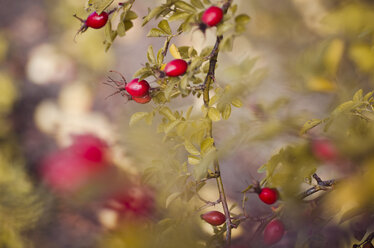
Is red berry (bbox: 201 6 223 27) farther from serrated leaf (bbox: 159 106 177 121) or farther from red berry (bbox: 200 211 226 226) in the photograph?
red berry (bbox: 200 211 226 226)

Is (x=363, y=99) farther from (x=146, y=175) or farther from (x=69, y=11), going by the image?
(x=69, y=11)

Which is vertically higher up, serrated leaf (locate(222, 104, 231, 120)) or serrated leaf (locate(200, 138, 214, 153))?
serrated leaf (locate(222, 104, 231, 120))

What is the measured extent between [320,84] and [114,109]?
1004 millimetres

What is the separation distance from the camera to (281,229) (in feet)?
1.34

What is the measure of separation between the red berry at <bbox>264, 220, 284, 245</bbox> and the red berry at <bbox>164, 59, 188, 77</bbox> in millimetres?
219

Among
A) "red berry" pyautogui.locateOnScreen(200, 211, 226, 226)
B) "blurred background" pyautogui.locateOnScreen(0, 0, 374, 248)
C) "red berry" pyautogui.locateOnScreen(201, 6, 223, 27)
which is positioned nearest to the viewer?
"red berry" pyautogui.locateOnScreen(201, 6, 223, 27)

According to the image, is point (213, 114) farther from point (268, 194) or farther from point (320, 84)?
point (320, 84)

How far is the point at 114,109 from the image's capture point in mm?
1384

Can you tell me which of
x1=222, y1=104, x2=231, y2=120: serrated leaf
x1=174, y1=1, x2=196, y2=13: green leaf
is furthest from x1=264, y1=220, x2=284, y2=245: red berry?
x1=174, y1=1, x2=196, y2=13: green leaf

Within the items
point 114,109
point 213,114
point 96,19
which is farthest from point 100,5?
point 114,109

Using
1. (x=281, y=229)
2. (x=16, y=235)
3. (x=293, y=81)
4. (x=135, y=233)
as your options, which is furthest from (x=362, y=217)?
(x=16, y=235)

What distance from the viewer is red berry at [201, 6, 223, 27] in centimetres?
29

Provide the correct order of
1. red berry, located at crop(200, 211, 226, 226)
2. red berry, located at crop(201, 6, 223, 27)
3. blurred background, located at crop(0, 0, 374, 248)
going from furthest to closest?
blurred background, located at crop(0, 0, 374, 248) < red berry, located at crop(200, 211, 226, 226) < red berry, located at crop(201, 6, 223, 27)

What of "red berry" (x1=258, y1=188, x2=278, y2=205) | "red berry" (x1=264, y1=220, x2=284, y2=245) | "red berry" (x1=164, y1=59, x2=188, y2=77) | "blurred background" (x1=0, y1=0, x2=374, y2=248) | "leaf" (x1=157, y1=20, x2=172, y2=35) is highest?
"blurred background" (x1=0, y1=0, x2=374, y2=248)
